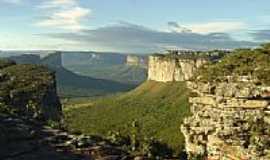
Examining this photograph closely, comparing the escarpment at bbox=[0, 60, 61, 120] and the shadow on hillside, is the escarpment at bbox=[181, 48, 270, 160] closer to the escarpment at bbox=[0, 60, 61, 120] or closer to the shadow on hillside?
the shadow on hillside

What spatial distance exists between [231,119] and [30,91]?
77812mm

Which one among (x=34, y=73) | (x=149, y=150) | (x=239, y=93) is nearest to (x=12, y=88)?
(x=34, y=73)

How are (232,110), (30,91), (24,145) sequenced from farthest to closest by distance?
(30,91), (232,110), (24,145)

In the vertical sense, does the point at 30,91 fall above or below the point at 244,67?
below

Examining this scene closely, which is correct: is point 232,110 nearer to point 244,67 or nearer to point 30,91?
point 244,67

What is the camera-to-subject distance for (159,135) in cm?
16488

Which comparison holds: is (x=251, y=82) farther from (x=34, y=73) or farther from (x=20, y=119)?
(x=34, y=73)

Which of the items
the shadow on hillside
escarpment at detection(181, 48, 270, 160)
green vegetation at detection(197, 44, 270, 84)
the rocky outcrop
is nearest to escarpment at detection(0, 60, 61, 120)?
escarpment at detection(181, 48, 270, 160)

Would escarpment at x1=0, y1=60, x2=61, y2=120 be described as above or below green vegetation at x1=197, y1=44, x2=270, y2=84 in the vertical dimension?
→ below

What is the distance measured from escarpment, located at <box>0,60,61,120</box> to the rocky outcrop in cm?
4976

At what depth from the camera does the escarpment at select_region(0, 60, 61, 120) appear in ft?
463

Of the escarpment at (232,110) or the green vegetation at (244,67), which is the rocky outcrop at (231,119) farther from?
the green vegetation at (244,67)

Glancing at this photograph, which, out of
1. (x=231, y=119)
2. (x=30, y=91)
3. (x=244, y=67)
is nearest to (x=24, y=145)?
(x=231, y=119)

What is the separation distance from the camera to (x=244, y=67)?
278 ft
